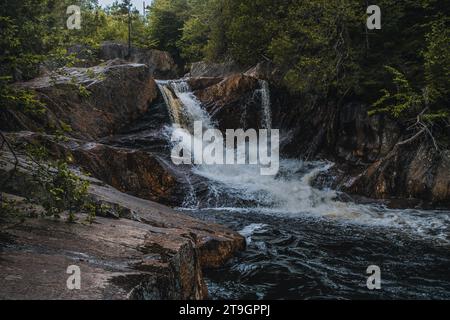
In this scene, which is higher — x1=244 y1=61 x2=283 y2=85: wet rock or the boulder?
the boulder

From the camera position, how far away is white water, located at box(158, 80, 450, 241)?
9.87 m

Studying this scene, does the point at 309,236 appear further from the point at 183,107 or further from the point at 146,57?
the point at 146,57

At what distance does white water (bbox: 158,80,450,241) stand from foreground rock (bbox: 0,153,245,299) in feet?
19.9

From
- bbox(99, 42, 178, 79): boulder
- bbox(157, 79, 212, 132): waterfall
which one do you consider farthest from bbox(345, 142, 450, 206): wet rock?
bbox(99, 42, 178, 79): boulder

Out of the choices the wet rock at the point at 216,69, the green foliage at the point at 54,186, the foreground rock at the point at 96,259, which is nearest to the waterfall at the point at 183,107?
the wet rock at the point at 216,69

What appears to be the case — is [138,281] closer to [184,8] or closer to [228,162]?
[228,162]

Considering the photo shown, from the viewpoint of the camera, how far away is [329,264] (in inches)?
279

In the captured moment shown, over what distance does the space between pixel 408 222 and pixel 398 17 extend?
275 inches

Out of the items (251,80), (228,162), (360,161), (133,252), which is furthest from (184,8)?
(133,252)

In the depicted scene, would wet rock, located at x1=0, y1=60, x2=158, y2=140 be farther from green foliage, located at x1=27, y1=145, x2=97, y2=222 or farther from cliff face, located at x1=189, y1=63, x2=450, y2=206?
green foliage, located at x1=27, y1=145, x2=97, y2=222

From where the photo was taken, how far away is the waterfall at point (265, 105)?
16.6 meters

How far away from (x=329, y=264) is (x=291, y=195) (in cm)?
519

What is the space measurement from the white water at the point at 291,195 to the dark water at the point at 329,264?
2.68 ft

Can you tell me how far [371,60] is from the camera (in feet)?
44.9
